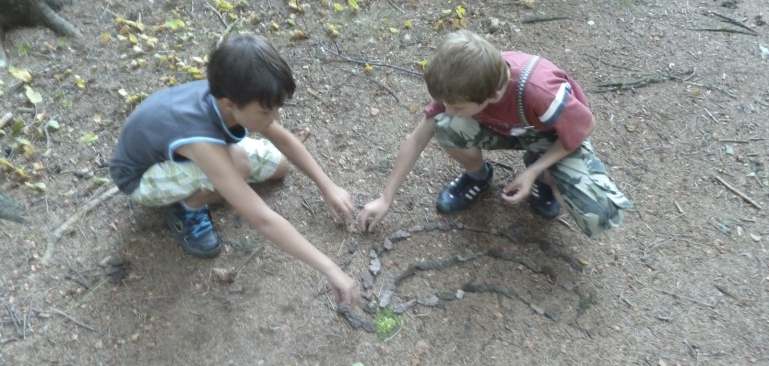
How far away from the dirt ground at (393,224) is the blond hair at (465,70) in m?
0.80

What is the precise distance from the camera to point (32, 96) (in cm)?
316

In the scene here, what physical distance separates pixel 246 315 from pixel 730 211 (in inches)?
87.7

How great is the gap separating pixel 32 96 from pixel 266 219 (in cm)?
190

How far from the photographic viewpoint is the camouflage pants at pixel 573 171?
8.07 ft

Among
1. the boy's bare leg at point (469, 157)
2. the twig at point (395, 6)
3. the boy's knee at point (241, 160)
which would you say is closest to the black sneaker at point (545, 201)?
the boy's bare leg at point (469, 157)

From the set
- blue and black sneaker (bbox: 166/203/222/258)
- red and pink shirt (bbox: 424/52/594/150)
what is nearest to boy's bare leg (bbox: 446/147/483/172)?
red and pink shirt (bbox: 424/52/594/150)

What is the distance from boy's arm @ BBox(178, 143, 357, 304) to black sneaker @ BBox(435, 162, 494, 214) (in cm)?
83

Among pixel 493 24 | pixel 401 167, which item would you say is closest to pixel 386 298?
pixel 401 167

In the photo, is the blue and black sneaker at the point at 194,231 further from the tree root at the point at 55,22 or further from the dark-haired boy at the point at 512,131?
the tree root at the point at 55,22

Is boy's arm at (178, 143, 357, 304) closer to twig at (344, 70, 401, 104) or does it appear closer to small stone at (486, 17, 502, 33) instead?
twig at (344, 70, 401, 104)

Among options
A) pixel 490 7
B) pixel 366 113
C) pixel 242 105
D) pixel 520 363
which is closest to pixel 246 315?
pixel 242 105

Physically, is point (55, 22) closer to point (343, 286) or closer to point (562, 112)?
point (343, 286)

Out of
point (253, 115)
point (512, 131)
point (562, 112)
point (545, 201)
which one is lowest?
point (545, 201)

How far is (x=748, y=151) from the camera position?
308cm
